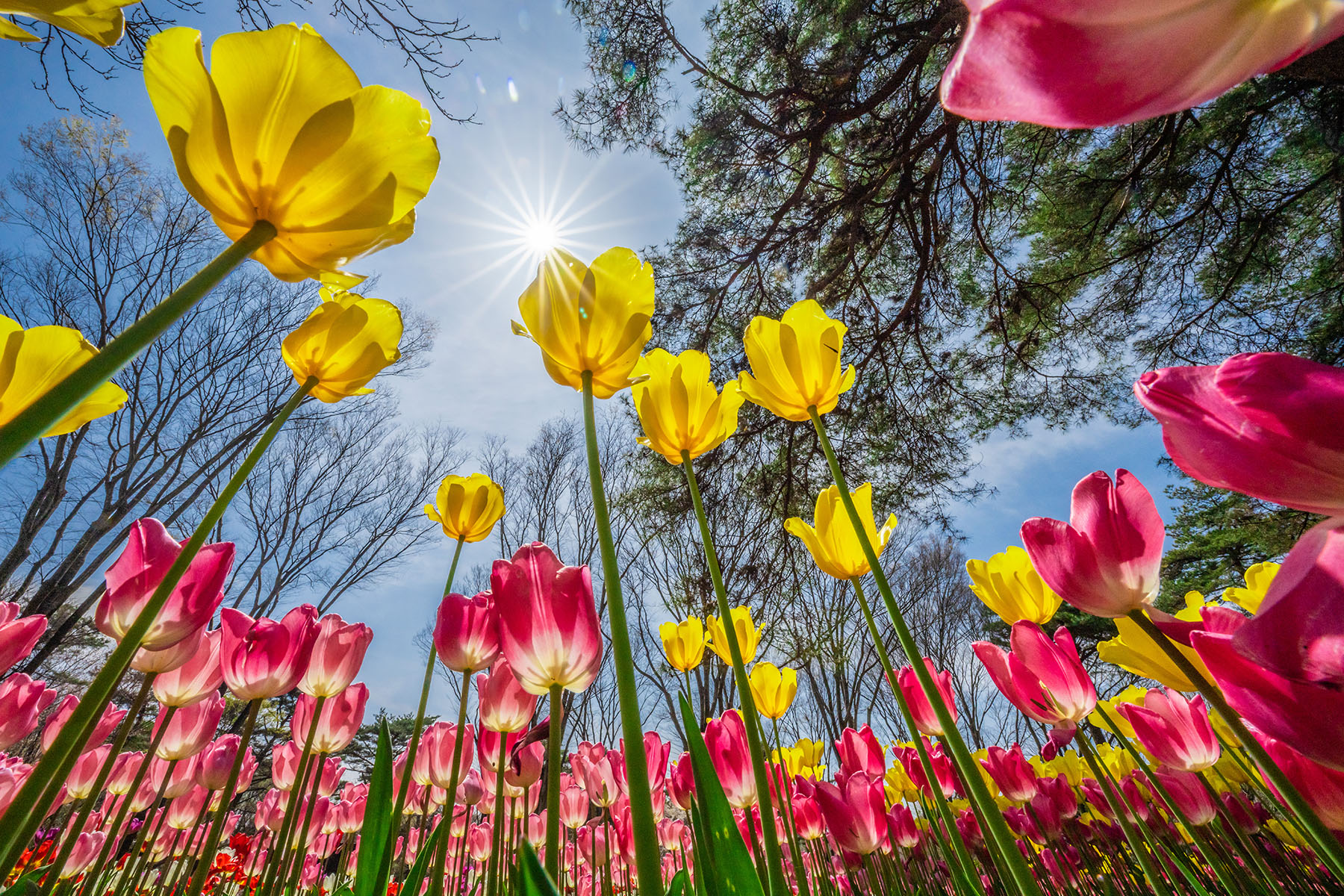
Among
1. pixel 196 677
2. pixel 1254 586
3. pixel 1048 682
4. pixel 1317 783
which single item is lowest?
pixel 1317 783

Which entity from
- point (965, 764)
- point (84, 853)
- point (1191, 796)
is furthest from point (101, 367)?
point (84, 853)

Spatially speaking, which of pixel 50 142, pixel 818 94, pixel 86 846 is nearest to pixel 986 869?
pixel 86 846

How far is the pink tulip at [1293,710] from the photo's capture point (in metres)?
0.37

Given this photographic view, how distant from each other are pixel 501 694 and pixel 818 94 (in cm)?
399

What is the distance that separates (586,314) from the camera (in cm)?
71

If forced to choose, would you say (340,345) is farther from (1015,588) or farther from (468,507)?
(1015,588)

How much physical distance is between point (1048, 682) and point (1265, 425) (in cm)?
83

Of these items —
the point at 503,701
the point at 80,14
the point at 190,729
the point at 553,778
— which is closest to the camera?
the point at 80,14

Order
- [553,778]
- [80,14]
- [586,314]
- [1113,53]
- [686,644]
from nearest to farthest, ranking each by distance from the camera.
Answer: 1. [1113,53]
2. [80,14]
3. [553,778]
4. [586,314]
5. [686,644]

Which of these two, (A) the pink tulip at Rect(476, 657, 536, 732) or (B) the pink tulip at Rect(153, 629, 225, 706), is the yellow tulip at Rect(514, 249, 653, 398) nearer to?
(A) the pink tulip at Rect(476, 657, 536, 732)

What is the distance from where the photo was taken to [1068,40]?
230 millimetres

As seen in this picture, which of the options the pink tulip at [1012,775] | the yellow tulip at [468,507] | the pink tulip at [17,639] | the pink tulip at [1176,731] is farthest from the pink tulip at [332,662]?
the pink tulip at [1012,775]

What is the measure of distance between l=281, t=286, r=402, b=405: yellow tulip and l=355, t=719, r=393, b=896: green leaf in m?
0.45

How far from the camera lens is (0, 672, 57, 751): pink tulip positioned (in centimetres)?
116
